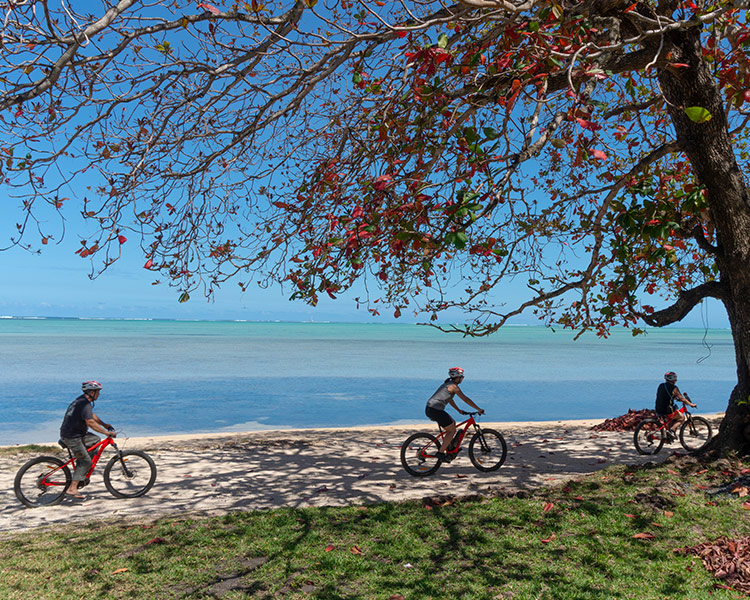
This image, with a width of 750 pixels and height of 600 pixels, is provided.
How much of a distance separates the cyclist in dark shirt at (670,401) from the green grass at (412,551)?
3644 mm

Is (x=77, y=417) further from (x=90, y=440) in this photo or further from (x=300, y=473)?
(x=300, y=473)

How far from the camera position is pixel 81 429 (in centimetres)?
920

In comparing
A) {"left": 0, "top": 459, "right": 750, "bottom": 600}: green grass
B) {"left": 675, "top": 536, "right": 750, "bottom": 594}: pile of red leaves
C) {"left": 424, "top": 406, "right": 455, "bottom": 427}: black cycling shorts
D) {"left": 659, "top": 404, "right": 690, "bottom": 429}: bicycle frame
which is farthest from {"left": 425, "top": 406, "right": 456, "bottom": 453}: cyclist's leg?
{"left": 659, "top": 404, "right": 690, "bottom": 429}: bicycle frame

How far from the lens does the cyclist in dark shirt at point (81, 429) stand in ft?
29.4

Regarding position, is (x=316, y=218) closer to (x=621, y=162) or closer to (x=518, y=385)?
(x=621, y=162)

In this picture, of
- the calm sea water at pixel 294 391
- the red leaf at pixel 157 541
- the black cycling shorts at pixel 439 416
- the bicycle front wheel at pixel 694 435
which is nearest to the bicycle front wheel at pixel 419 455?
the black cycling shorts at pixel 439 416

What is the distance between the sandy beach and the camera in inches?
353

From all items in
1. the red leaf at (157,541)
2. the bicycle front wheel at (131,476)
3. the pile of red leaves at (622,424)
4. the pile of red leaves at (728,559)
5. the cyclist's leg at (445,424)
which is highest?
the cyclist's leg at (445,424)

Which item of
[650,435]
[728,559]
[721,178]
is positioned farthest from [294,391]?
[728,559]

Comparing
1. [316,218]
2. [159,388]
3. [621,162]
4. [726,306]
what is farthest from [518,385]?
[316,218]

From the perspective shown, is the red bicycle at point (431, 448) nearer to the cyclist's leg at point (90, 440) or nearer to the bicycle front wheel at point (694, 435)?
the bicycle front wheel at point (694, 435)

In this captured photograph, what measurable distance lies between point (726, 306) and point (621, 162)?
499 centimetres

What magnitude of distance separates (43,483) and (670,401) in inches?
467

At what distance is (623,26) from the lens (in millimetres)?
9070
